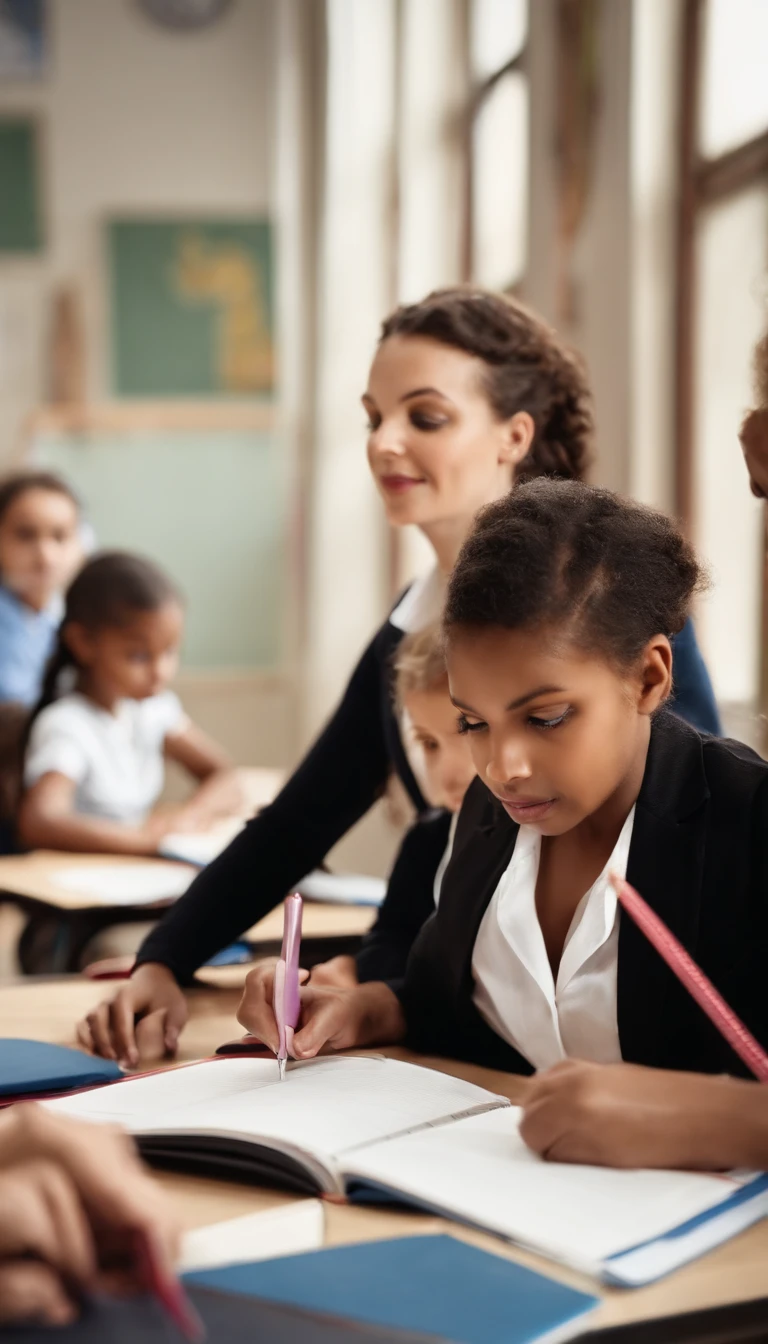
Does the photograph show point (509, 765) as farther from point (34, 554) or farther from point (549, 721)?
point (34, 554)

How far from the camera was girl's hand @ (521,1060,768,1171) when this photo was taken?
0.92 m

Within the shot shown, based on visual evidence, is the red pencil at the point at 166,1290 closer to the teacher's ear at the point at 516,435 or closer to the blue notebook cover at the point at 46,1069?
the blue notebook cover at the point at 46,1069

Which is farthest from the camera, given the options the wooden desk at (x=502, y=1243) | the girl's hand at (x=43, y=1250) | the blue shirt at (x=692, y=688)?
the blue shirt at (x=692, y=688)

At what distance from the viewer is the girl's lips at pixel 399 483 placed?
180cm

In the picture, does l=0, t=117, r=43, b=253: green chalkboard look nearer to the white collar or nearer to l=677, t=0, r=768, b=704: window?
l=677, t=0, r=768, b=704: window

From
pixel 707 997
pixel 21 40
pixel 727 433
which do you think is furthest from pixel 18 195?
pixel 707 997

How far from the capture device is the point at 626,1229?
827mm

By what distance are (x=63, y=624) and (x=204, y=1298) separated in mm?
2585

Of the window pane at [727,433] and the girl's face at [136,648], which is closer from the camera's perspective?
the window pane at [727,433]

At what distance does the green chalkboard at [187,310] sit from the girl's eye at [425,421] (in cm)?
422

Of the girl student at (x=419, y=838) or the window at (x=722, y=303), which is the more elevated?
the window at (x=722, y=303)

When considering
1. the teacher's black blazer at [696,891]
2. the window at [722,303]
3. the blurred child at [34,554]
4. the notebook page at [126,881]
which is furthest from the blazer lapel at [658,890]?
the blurred child at [34,554]

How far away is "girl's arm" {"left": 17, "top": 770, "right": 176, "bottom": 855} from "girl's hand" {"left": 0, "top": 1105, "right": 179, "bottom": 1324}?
2.08m

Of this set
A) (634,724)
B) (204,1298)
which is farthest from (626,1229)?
(634,724)
